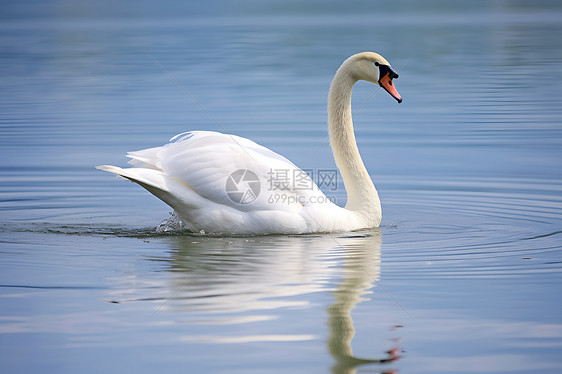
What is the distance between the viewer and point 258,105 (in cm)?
1986

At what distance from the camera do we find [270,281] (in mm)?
7578

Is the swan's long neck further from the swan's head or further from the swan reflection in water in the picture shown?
the swan reflection in water

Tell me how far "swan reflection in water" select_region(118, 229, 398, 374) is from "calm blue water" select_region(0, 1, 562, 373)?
2 centimetres

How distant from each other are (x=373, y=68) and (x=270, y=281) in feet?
11.5

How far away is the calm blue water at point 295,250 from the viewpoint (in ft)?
19.7

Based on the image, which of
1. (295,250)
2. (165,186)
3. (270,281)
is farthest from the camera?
(165,186)

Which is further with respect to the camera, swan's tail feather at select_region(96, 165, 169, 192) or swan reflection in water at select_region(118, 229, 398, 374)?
swan's tail feather at select_region(96, 165, 169, 192)

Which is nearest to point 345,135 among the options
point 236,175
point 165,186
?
point 236,175

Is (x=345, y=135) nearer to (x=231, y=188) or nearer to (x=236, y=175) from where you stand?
(x=236, y=175)

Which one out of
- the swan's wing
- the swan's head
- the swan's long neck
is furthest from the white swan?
the swan's head

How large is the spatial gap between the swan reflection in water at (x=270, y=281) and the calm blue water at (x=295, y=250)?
23mm

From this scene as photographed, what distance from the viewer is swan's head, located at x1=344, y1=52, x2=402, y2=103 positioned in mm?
10281

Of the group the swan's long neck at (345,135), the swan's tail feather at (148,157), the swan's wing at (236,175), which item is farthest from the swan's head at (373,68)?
the swan's tail feather at (148,157)

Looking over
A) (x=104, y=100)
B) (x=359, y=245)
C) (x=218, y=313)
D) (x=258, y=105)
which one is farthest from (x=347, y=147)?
(x=104, y=100)
